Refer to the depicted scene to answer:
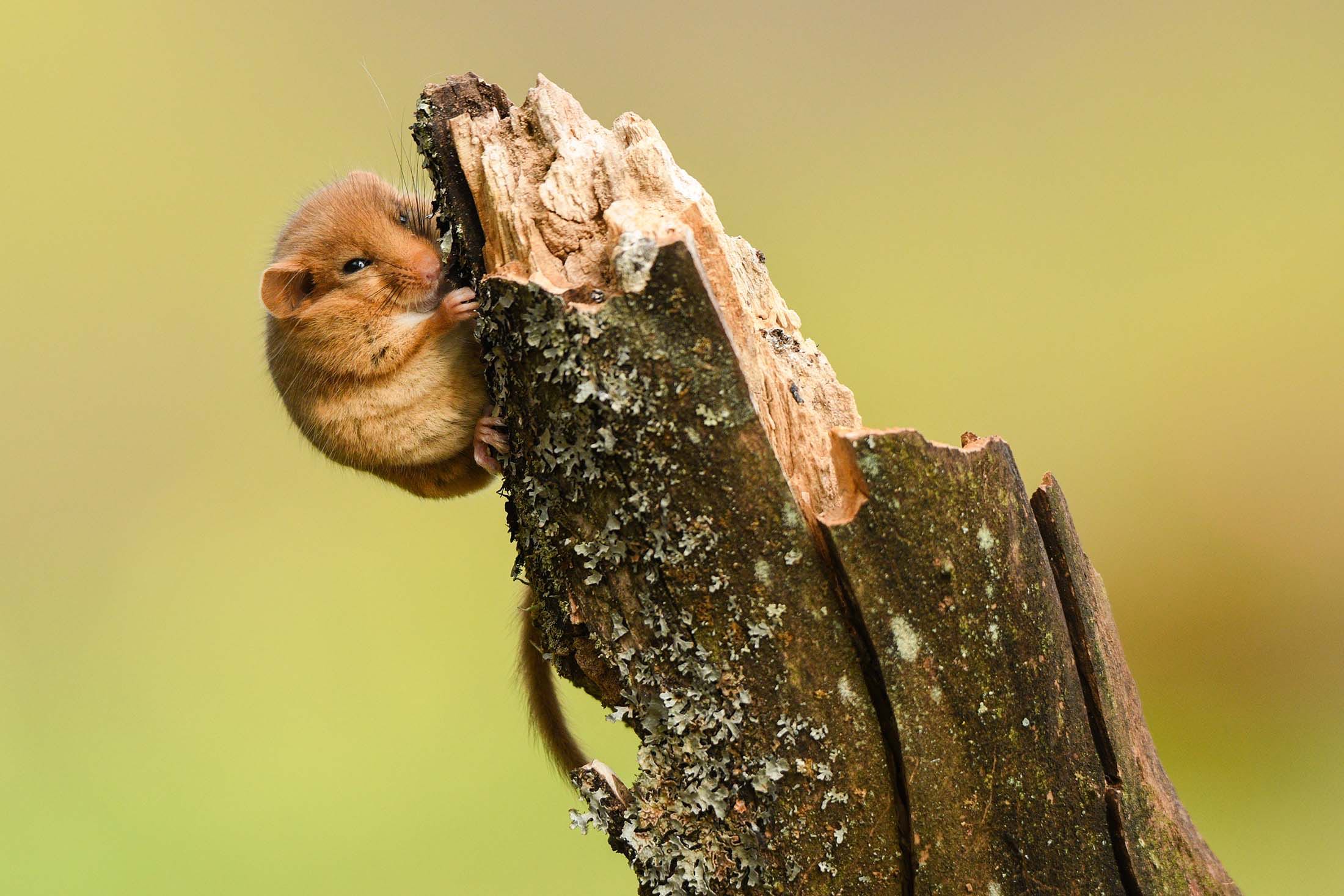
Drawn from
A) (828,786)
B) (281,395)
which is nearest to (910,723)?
(828,786)

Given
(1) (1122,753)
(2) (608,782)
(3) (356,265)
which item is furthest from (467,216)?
(1) (1122,753)

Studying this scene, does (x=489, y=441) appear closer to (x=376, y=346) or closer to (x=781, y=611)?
(x=376, y=346)

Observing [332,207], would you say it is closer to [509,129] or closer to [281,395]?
[281,395]

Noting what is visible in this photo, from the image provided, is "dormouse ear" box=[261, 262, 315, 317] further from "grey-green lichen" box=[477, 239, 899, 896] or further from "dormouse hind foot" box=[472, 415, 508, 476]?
"grey-green lichen" box=[477, 239, 899, 896]

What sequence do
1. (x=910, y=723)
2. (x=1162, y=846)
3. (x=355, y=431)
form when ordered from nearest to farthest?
(x=910, y=723), (x=1162, y=846), (x=355, y=431)

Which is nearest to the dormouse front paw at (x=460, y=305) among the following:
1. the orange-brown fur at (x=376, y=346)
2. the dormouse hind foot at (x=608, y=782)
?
the orange-brown fur at (x=376, y=346)

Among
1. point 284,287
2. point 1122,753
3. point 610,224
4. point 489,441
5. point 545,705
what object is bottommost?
point 1122,753
